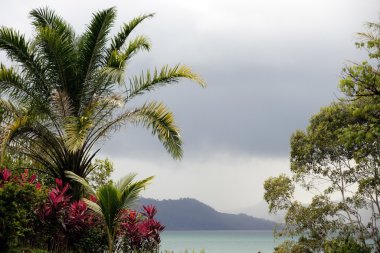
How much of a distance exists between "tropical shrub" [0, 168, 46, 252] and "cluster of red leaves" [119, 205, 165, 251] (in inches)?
118

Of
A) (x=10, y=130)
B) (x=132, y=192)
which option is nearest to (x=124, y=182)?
(x=132, y=192)

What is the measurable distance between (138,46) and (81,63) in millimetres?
2130

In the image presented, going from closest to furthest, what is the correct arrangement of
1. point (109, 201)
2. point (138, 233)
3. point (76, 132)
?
point (109, 201), point (138, 233), point (76, 132)

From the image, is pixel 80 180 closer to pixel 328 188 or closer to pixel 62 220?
pixel 62 220

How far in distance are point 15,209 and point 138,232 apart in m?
4.21

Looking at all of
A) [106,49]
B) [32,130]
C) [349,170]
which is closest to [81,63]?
[106,49]

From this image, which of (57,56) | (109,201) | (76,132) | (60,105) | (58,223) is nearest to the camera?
(109,201)

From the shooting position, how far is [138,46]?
17453 mm

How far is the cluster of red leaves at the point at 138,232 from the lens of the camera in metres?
14.0

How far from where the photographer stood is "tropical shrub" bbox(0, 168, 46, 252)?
10.8m

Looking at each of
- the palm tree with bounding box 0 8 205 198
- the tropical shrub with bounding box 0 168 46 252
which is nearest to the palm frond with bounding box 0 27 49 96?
the palm tree with bounding box 0 8 205 198

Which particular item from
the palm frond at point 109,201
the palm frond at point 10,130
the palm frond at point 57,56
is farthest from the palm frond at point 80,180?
the palm frond at point 57,56

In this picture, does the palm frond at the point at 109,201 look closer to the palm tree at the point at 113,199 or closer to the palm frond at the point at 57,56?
the palm tree at the point at 113,199

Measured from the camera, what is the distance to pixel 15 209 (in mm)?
10906
